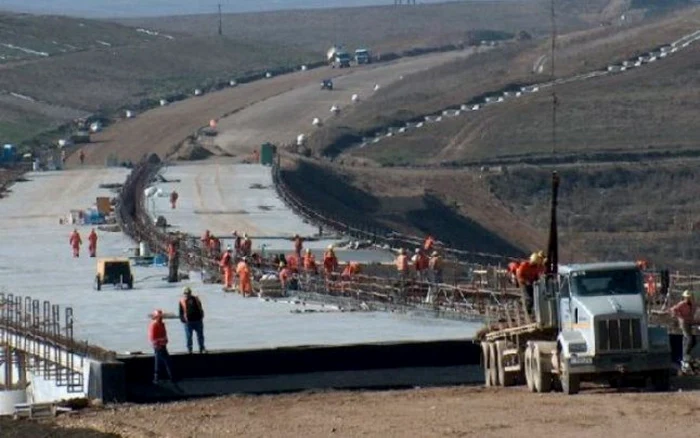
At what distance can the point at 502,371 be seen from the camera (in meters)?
30.2

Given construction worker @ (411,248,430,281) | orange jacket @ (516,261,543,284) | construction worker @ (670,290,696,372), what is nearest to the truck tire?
orange jacket @ (516,261,543,284)

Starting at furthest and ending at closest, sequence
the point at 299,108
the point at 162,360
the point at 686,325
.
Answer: the point at 299,108
the point at 162,360
the point at 686,325

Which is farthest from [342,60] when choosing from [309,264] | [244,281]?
[244,281]

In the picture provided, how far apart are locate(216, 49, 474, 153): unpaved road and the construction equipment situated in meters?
Result: 49.1

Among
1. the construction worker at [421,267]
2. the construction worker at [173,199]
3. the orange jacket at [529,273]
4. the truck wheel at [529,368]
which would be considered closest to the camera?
the truck wheel at [529,368]

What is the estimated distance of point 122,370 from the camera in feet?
101

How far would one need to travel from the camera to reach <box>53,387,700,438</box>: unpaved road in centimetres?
2470

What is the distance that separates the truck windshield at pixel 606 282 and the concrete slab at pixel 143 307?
711cm

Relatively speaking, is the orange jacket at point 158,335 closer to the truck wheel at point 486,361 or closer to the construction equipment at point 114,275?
the truck wheel at point 486,361

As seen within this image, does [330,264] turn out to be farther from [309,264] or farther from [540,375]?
[540,375]

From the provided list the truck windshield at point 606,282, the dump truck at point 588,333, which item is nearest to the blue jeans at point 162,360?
the dump truck at point 588,333

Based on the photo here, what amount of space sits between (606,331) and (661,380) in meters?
1.17

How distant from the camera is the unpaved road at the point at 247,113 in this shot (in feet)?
325

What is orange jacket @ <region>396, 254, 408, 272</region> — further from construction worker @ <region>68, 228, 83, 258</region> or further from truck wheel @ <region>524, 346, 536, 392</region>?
truck wheel @ <region>524, 346, 536, 392</region>
